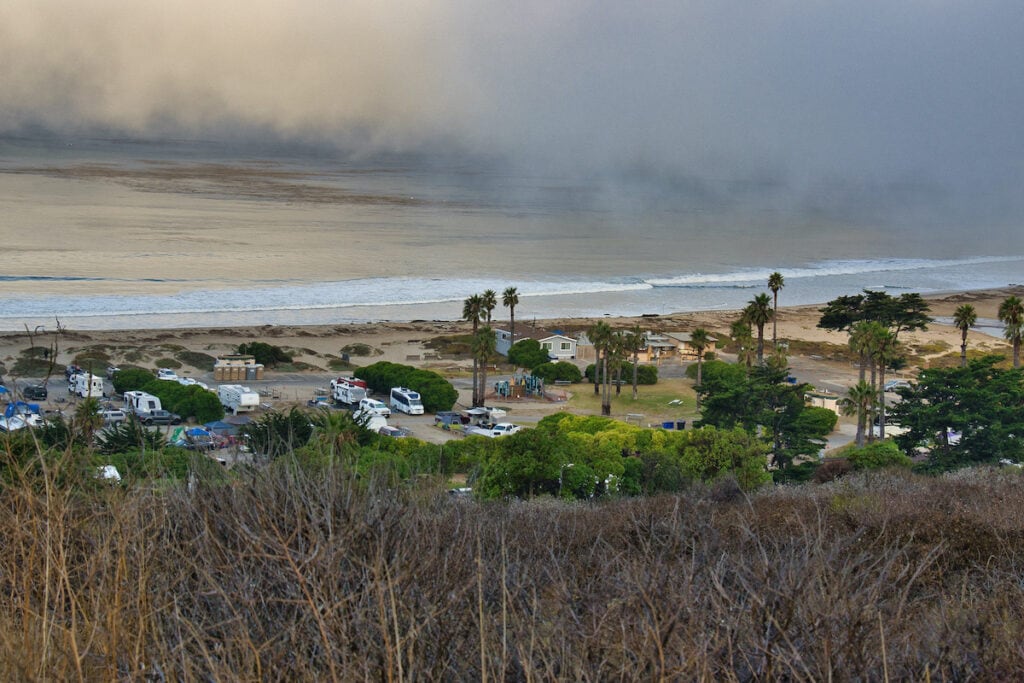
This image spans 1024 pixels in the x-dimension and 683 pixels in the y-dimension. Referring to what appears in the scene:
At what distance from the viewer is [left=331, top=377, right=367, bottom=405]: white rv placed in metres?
35.5

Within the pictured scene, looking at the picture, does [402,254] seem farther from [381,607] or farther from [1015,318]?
[381,607]

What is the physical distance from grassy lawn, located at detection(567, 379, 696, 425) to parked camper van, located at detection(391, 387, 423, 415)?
533 cm

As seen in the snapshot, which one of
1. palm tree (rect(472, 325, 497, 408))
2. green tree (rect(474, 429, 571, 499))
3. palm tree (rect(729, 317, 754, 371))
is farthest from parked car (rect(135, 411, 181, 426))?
palm tree (rect(729, 317, 754, 371))

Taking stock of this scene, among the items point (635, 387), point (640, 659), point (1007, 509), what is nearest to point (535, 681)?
point (640, 659)

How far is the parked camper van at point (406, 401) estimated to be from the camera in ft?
117

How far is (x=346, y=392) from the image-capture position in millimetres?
35719

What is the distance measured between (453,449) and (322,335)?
22310mm

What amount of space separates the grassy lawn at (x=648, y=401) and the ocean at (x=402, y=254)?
566 inches

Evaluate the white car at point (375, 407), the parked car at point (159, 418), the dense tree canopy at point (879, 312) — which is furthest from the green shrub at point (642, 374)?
the parked car at point (159, 418)

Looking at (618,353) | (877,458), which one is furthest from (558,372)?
(877,458)

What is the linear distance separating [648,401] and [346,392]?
10.8m

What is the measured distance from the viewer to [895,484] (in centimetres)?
1781

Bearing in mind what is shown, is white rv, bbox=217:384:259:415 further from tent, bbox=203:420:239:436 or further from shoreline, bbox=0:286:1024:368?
shoreline, bbox=0:286:1024:368

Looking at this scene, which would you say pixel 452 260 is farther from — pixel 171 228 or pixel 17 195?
pixel 17 195
